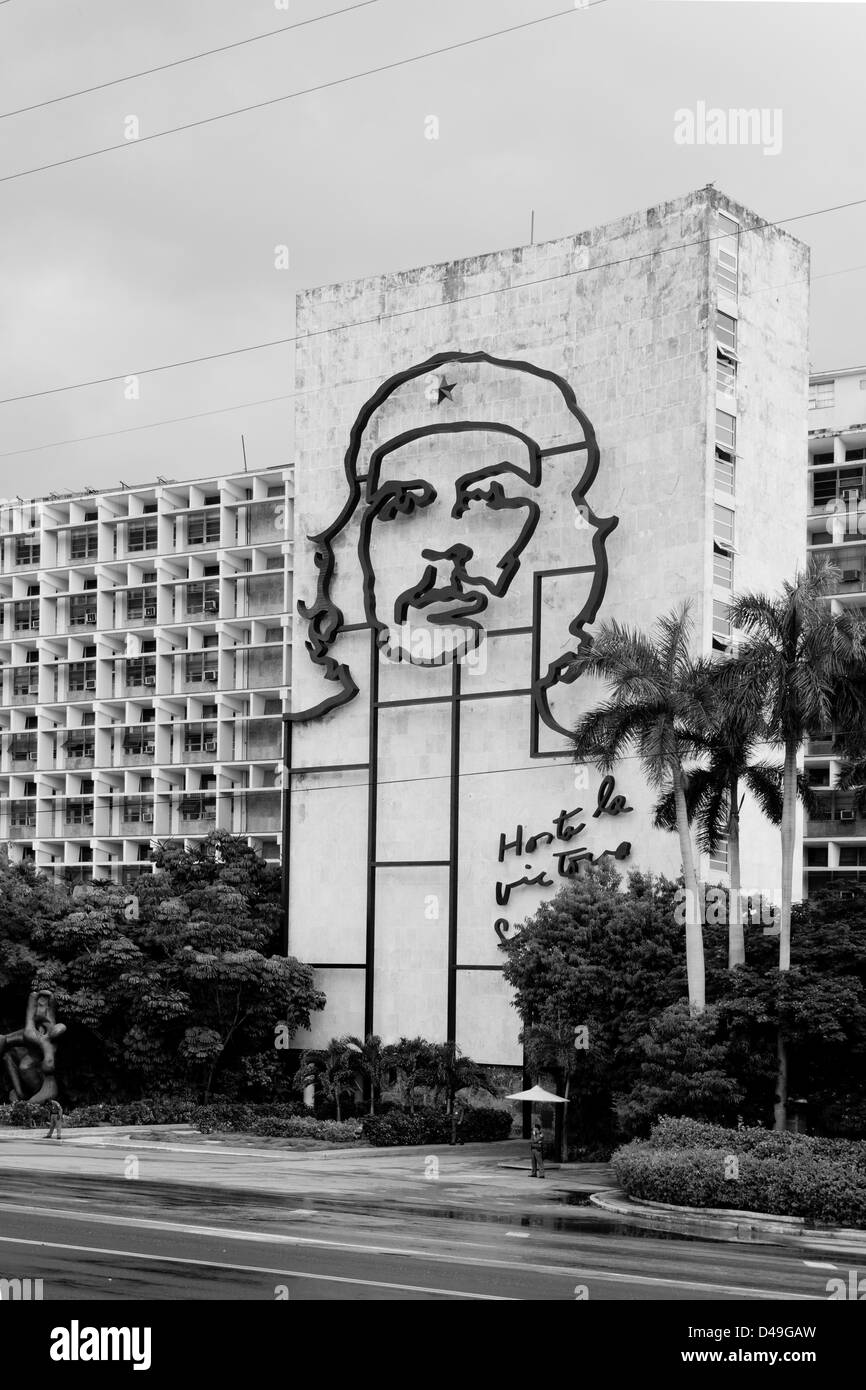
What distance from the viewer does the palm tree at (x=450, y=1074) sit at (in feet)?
164

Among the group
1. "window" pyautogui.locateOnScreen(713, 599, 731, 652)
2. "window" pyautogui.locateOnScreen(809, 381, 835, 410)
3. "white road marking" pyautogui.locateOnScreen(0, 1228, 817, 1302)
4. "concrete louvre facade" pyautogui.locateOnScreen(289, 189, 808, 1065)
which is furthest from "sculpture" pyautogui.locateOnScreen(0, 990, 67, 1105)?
"window" pyautogui.locateOnScreen(809, 381, 835, 410)

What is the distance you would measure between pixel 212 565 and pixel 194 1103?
5623 centimetres

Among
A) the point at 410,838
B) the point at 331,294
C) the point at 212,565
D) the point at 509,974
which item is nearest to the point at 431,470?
the point at 331,294

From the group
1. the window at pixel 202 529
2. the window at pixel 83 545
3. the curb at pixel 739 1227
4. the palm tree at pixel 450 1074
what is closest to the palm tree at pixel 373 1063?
the palm tree at pixel 450 1074

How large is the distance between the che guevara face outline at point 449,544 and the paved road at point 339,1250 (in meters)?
24.0

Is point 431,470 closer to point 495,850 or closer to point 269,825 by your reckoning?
point 495,850

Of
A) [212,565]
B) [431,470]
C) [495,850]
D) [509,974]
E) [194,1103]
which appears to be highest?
[212,565]

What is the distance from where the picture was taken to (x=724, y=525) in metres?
50.0

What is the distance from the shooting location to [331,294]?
58.8m

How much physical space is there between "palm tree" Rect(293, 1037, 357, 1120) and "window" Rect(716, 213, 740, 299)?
88.5 ft

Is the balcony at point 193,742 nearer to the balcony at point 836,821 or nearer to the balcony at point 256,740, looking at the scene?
the balcony at point 256,740

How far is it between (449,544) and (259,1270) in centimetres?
3759

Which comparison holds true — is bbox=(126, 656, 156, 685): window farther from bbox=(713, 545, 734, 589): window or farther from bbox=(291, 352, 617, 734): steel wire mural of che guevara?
bbox=(713, 545, 734, 589): window
